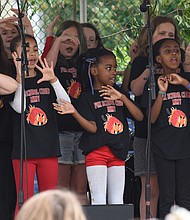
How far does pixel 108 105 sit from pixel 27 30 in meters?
0.82

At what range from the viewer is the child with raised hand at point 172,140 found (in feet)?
14.4

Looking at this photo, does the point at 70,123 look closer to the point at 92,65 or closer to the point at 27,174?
the point at 92,65

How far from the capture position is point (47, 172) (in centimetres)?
431

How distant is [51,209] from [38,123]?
237cm

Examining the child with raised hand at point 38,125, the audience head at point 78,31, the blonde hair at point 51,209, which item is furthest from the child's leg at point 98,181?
the blonde hair at point 51,209

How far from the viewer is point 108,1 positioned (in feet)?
23.4

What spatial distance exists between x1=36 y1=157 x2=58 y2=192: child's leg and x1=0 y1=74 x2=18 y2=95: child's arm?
1.61 feet

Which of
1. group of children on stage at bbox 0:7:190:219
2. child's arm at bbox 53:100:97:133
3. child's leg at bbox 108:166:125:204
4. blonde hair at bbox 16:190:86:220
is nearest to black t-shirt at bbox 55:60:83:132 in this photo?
group of children on stage at bbox 0:7:190:219

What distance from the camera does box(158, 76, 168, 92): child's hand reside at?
431 centimetres

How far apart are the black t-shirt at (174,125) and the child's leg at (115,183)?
0.29 metres

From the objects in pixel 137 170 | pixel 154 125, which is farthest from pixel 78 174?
pixel 154 125

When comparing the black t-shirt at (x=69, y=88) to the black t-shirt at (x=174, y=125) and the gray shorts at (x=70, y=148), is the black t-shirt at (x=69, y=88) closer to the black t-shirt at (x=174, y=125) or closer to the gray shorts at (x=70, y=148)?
the gray shorts at (x=70, y=148)

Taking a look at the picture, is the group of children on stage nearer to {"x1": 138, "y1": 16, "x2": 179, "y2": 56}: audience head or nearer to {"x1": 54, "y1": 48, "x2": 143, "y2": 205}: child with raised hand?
A: {"x1": 54, "y1": 48, "x2": 143, "y2": 205}: child with raised hand

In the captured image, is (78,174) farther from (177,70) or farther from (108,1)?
(108,1)
